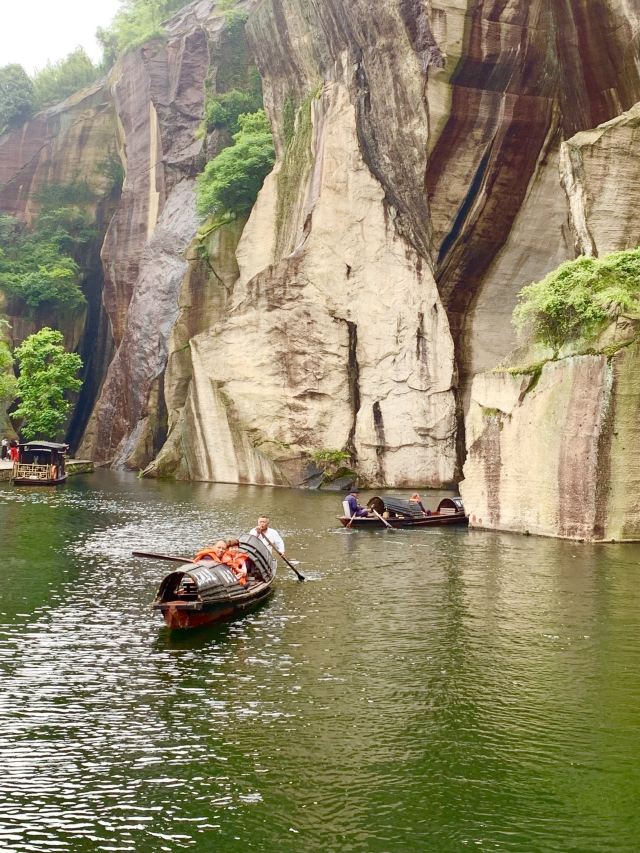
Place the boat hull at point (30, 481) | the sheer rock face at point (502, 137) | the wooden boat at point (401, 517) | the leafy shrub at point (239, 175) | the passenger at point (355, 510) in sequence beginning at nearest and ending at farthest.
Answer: the wooden boat at point (401, 517) < the passenger at point (355, 510) < the sheer rock face at point (502, 137) < the boat hull at point (30, 481) < the leafy shrub at point (239, 175)

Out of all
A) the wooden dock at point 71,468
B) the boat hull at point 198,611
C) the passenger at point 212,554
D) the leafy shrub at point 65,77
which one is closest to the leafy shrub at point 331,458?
the wooden dock at point 71,468

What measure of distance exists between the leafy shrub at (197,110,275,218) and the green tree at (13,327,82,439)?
13.4 m

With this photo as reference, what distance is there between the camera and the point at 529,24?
41500 mm

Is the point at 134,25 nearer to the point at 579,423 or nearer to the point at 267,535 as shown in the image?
the point at 579,423

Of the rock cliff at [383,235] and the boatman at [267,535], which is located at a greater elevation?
the rock cliff at [383,235]

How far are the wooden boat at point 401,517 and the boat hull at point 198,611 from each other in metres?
12.8

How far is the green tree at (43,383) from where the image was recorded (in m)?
61.0

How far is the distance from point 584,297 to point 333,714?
727 inches

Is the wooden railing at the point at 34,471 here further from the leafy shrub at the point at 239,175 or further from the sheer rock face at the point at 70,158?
the sheer rock face at the point at 70,158

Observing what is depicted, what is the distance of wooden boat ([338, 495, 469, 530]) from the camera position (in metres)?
30.1

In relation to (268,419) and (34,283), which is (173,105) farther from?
(268,419)

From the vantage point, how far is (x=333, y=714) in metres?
11.4

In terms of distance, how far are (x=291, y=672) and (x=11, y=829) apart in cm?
534

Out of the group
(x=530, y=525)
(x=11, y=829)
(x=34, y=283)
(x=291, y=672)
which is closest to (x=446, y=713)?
(x=291, y=672)
